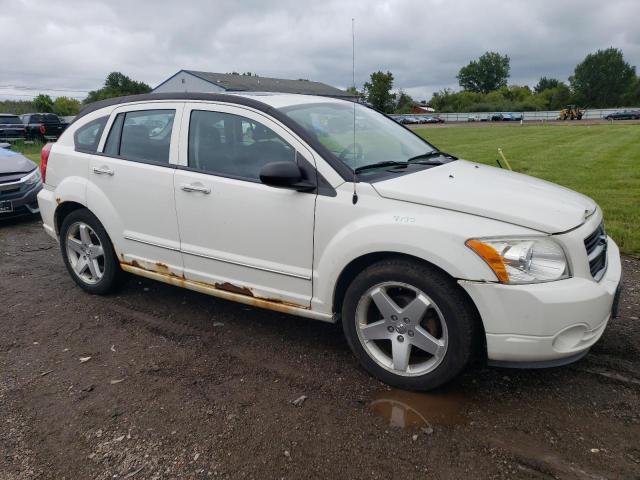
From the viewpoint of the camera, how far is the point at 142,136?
4180mm

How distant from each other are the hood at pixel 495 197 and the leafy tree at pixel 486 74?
426 feet

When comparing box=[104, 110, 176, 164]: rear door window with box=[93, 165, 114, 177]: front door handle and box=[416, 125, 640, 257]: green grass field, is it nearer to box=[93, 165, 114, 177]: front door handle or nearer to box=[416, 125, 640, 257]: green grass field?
box=[93, 165, 114, 177]: front door handle

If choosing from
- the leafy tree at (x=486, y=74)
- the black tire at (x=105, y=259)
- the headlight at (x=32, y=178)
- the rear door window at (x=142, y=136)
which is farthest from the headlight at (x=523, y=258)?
the leafy tree at (x=486, y=74)

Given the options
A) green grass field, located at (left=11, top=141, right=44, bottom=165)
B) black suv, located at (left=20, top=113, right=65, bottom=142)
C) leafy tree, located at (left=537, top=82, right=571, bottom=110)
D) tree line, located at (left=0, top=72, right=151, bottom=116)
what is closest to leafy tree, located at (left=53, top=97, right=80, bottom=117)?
tree line, located at (left=0, top=72, right=151, bottom=116)

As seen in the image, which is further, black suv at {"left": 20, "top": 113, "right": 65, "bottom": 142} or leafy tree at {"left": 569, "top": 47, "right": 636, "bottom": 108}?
leafy tree at {"left": 569, "top": 47, "right": 636, "bottom": 108}

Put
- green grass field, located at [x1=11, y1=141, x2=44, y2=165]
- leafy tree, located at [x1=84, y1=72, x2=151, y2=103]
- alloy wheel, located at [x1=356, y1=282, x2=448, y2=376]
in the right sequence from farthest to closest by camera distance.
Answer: leafy tree, located at [x1=84, y1=72, x2=151, y2=103] < green grass field, located at [x1=11, y1=141, x2=44, y2=165] < alloy wheel, located at [x1=356, y1=282, x2=448, y2=376]

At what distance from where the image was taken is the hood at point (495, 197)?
9.29 feet

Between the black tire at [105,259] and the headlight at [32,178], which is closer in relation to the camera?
the black tire at [105,259]

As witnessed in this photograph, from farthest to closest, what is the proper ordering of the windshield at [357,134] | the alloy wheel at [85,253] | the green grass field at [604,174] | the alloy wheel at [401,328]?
the green grass field at [604,174], the alloy wheel at [85,253], the windshield at [357,134], the alloy wheel at [401,328]

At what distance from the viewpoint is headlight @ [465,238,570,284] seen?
8.84ft

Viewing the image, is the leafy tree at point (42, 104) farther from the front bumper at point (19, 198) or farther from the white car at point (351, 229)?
the white car at point (351, 229)

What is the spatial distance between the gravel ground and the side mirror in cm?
120

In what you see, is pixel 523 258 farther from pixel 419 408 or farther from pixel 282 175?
pixel 282 175

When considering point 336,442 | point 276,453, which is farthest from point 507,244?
point 276,453
